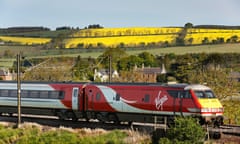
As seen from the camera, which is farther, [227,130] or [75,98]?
[75,98]

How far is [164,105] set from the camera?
30.7 meters

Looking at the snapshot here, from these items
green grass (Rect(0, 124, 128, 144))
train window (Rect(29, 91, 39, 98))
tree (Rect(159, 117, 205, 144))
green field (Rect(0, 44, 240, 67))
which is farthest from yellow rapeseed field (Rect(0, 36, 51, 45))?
tree (Rect(159, 117, 205, 144))

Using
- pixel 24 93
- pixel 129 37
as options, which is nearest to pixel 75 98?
pixel 24 93

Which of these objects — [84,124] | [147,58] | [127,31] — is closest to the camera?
[84,124]

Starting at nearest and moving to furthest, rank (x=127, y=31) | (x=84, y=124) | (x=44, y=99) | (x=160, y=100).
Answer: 1. (x=160, y=100)
2. (x=84, y=124)
3. (x=44, y=99)
4. (x=127, y=31)

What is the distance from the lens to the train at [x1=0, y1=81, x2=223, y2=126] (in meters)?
29.9

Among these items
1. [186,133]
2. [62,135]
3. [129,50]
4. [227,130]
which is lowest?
[62,135]

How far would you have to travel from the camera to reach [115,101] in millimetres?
33344

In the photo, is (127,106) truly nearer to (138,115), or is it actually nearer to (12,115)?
(138,115)

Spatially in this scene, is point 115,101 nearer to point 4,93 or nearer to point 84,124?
point 84,124

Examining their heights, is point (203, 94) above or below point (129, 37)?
below

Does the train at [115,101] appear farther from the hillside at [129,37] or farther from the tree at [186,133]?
the hillside at [129,37]

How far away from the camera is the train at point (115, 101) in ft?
98.1

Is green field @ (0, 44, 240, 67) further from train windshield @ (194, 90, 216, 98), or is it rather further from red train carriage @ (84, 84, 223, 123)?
train windshield @ (194, 90, 216, 98)
